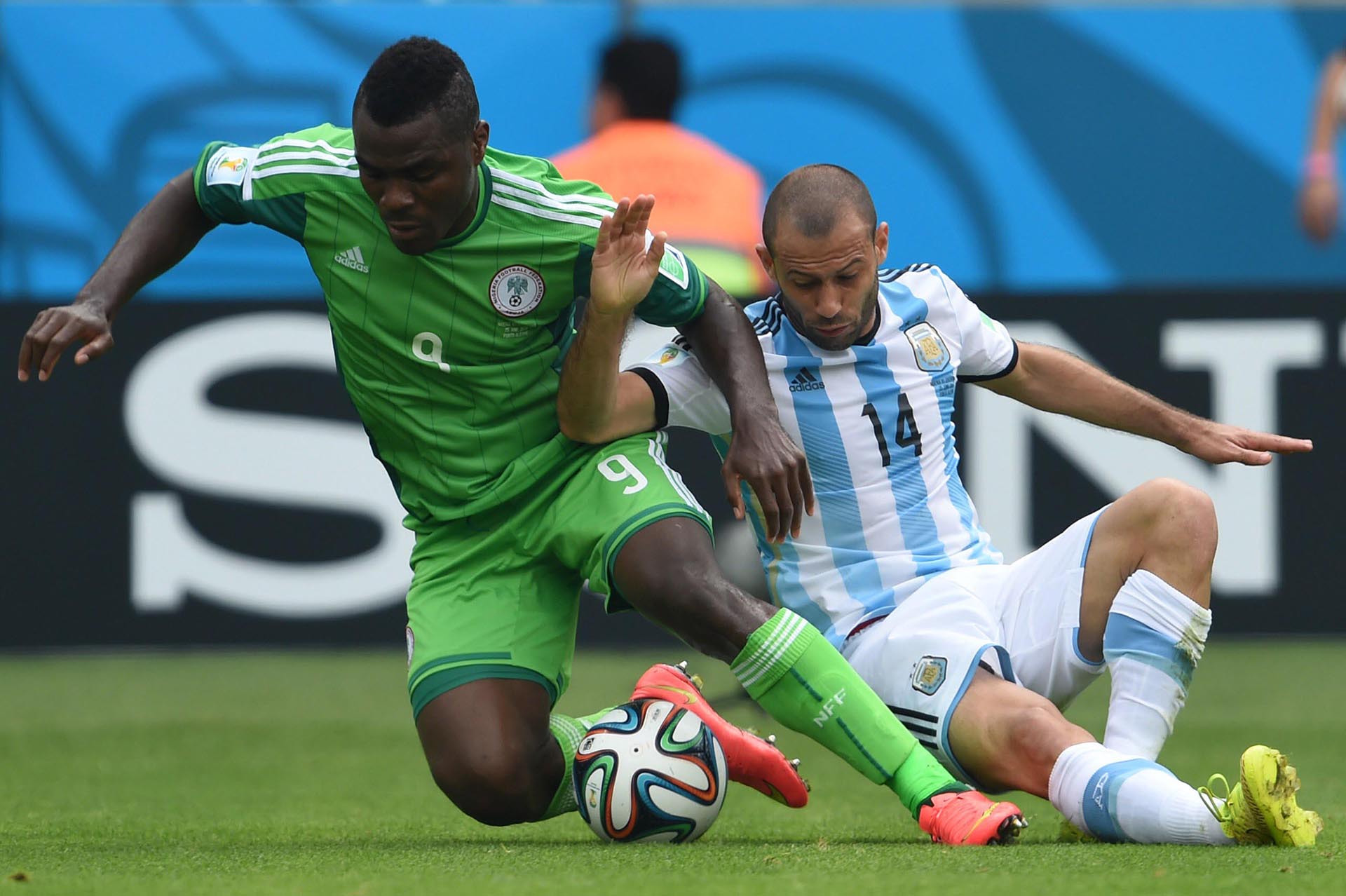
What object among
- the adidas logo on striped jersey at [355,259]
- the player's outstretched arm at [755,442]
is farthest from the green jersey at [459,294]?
the player's outstretched arm at [755,442]

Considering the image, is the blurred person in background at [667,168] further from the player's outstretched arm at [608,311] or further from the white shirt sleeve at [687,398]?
the player's outstretched arm at [608,311]

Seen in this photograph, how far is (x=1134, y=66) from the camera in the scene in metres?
11.8

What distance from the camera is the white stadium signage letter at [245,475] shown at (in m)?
8.21

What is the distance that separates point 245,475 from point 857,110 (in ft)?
16.5

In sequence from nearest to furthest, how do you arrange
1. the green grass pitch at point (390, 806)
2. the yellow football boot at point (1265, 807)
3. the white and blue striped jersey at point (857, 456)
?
1. the green grass pitch at point (390, 806)
2. the yellow football boot at point (1265, 807)
3. the white and blue striped jersey at point (857, 456)

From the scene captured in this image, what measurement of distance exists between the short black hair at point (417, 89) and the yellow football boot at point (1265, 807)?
2007 millimetres

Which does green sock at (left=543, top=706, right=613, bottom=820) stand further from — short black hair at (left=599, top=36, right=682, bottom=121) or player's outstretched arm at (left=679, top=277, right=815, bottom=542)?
short black hair at (left=599, top=36, right=682, bottom=121)

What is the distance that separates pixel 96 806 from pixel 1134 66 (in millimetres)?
8862

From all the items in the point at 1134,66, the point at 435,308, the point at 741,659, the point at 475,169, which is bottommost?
the point at 741,659

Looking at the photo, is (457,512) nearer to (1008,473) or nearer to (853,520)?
(853,520)

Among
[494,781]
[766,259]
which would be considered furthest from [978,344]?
[494,781]

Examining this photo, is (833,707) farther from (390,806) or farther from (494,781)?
(390,806)

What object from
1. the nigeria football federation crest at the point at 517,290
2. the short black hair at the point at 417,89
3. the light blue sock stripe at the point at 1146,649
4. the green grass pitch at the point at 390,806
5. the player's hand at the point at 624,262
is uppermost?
the short black hair at the point at 417,89

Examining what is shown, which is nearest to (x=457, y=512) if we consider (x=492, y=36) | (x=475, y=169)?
(x=475, y=169)
